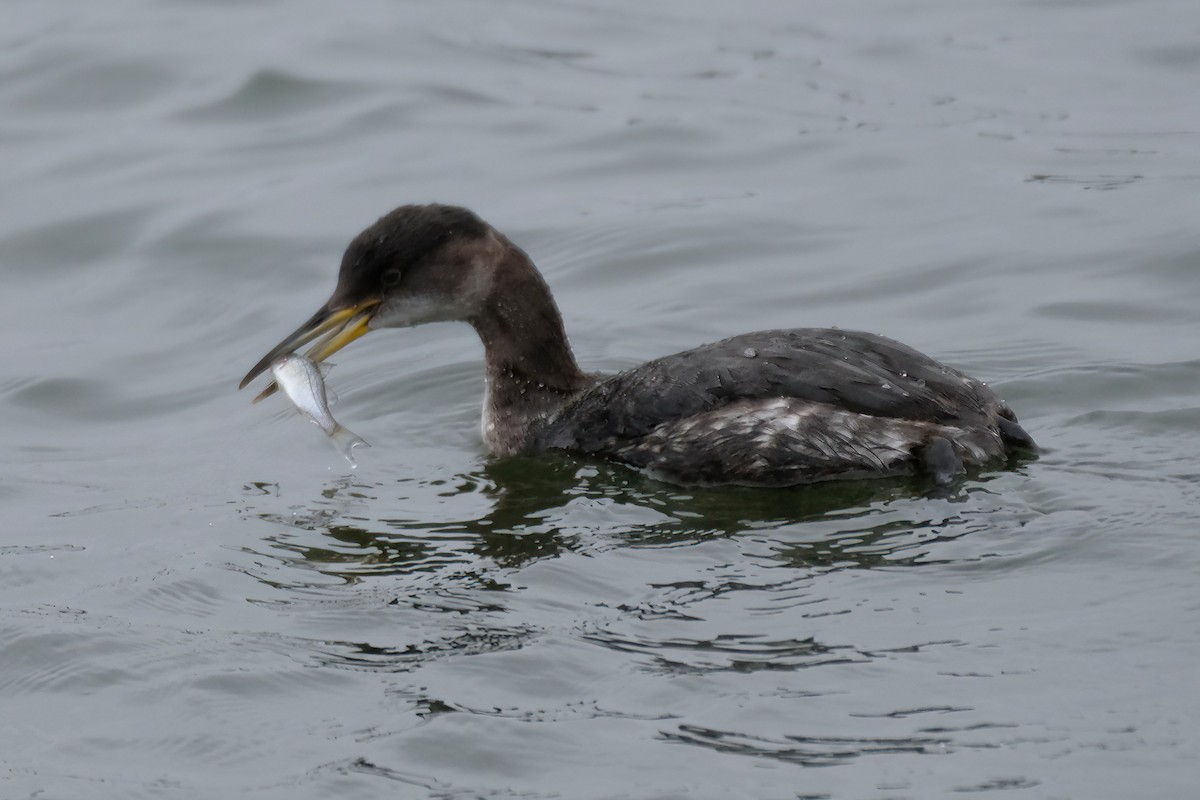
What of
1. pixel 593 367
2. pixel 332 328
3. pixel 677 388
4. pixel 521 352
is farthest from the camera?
pixel 593 367

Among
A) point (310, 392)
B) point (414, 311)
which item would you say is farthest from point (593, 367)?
point (310, 392)

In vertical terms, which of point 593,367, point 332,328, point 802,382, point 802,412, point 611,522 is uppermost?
point 332,328

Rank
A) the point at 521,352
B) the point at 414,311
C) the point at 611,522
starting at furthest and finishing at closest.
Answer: the point at 521,352
the point at 414,311
the point at 611,522

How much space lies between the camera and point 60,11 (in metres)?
17.5

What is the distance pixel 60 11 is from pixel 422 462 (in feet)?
35.2

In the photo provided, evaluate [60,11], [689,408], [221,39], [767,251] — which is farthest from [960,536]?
[60,11]

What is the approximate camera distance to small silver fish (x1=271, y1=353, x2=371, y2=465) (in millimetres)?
7723

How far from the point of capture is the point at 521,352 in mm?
8492

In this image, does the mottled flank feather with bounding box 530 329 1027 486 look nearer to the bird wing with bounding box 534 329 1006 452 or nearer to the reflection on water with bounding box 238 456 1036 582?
the bird wing with bounding box 534 329 1006 452

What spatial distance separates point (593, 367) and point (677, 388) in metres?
2.05

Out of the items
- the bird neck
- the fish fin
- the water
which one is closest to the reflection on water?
the water

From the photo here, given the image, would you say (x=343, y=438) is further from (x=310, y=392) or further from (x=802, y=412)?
(x=802, y=412)

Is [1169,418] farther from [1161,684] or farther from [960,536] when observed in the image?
[1161,684]

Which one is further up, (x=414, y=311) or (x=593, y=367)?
(x=414, y=311)
